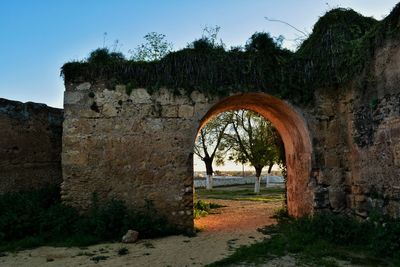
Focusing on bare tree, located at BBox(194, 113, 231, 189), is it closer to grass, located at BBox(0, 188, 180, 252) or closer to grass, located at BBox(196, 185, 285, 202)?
grass, located at BBox(196, 185, 285, 202)

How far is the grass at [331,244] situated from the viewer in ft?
17.7

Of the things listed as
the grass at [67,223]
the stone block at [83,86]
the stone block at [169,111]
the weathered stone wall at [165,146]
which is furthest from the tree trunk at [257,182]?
the stone block at [83,86]

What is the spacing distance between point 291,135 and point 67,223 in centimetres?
557

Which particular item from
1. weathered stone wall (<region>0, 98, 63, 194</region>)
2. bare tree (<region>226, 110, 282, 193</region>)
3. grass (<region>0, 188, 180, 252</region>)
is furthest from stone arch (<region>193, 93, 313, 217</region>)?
bare tree (<region>226, 110, 282, 193</region>)

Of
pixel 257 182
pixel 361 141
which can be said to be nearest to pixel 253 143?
pixel 257 182

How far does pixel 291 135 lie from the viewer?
944 centimetres

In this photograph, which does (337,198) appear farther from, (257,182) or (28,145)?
(257,182)

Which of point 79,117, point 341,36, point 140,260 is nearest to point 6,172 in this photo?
point 79,117

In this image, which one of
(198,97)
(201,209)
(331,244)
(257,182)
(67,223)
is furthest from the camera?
(257,182)

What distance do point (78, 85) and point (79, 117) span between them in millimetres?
703

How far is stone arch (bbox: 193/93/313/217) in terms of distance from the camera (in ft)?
27.1

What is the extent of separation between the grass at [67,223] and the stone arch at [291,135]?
232cm

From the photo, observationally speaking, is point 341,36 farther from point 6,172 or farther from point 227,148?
point 227,148

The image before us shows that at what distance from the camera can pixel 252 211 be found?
37.2 ft
